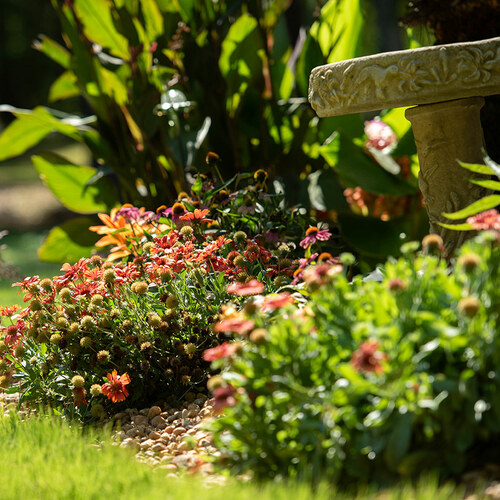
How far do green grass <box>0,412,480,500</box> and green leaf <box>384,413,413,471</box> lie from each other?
75mm

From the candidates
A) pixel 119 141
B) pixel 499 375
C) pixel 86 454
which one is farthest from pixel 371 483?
pixel 119 141

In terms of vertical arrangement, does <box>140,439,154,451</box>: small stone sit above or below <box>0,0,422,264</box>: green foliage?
below

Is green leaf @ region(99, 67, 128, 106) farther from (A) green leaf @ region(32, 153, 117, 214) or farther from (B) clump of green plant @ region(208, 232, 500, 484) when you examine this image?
(B) clump of green plant @ region(208, 232, 500, 484)

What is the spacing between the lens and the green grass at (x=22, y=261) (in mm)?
6288

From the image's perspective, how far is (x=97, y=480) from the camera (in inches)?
72.4

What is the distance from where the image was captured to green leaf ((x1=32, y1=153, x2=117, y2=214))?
4684mm

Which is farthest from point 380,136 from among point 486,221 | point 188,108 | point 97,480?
point 97,480

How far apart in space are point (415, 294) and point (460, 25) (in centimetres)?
258

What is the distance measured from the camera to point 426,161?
3090 millimetres

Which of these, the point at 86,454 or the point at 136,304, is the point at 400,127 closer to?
the point at 136,304

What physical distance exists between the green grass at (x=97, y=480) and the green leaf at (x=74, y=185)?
8.53 ft

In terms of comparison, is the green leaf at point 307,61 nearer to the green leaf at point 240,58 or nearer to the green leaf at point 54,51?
the green leaf at point 240,58

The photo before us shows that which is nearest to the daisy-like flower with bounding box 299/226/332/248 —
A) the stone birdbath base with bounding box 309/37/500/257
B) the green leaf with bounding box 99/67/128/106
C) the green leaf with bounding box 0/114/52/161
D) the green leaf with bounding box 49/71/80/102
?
the stone birdbath base with bounding box 309/37/500/257

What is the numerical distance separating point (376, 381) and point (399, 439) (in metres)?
0.14
